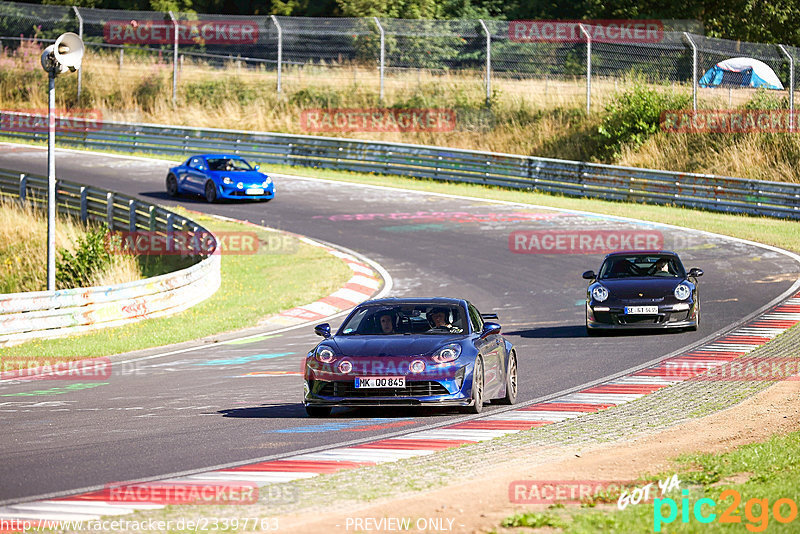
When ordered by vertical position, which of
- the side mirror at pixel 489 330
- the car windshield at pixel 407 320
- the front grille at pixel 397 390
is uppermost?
the car windshield at pixel 407 320

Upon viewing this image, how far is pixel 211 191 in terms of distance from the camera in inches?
1291

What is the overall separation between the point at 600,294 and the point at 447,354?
7096 millimetres

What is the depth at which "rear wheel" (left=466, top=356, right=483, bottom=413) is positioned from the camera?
11109 mm

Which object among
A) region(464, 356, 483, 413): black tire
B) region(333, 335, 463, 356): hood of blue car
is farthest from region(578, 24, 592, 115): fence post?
region(464, 356, 483, 413): black tire

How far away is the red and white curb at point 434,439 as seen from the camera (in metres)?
7.23

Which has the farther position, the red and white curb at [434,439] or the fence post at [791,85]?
the fence post at [791,85]

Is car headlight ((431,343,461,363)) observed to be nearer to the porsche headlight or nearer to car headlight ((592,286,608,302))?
the porsche headlight

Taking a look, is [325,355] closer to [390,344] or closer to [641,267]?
[390,344]

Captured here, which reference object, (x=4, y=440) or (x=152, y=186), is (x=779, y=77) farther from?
(x=4, y=440)

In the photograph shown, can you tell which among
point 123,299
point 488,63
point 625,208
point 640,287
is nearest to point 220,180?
point 625,208

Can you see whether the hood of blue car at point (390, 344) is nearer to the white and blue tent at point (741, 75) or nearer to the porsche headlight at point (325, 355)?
the porsche headlight at point (325, 355)

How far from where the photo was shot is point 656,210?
31.9 meters

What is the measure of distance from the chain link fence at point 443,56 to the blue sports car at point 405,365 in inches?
1003

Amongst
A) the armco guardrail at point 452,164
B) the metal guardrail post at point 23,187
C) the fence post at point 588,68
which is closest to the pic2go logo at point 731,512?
the armco guardrail at point 452,164
